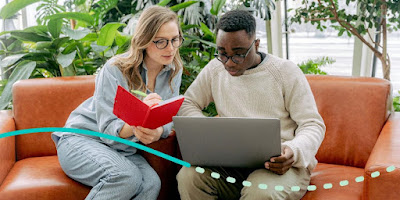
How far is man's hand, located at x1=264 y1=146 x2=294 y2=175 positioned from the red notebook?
0.42 meters

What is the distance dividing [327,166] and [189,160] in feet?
2.37

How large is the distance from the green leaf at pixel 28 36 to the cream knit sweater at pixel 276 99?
113cm

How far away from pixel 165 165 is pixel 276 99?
60 centimetres

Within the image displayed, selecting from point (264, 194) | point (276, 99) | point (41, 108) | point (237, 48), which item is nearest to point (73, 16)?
point (41, 108)

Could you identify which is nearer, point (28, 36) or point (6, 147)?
point (6, 147)

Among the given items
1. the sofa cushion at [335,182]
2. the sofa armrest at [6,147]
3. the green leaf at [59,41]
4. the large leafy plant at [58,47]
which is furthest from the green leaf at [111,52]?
the sofa cushion at [335,182]

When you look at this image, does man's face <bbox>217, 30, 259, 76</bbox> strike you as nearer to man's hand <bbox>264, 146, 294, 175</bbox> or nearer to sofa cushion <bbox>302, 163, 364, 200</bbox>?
man's hand <bbox>264, 146, 294, 175</bbox>

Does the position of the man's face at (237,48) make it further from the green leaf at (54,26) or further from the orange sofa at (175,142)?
the green leaf at (54,26)

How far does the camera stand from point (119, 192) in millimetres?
1737

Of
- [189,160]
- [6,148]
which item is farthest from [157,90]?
[6,148]

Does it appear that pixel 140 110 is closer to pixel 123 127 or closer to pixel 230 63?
pixel 123 127

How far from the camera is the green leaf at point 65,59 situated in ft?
7.94

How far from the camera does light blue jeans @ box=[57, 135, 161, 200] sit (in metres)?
1.74

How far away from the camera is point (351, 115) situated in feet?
6.86
